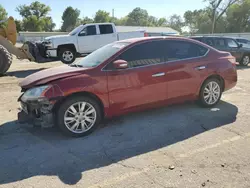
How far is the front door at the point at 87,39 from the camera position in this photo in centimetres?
1388

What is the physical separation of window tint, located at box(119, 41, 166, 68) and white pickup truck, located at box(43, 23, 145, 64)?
29.8 feet

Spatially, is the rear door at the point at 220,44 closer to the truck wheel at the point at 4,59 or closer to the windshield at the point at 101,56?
the windshield at the point at 101,56

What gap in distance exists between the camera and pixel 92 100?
173 inches

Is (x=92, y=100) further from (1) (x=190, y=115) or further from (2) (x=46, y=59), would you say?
(2) (x=46, y=59)

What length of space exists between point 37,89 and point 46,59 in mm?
9101

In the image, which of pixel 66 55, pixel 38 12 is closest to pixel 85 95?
pixel 66 55

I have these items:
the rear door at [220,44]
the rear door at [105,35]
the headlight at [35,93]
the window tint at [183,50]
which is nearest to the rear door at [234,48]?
the rear door at [220,44]

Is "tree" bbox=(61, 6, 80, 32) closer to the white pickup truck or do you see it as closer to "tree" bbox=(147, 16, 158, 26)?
"tree" bbox=(147, 16, 158, 26)

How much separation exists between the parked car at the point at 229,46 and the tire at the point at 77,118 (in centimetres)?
1005

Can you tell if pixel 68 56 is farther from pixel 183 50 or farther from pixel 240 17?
pixel 240 17

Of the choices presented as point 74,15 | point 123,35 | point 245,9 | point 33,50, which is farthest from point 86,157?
point 74,15

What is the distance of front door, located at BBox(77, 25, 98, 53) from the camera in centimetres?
1388

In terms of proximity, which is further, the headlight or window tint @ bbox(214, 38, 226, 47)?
window tint @ bbox(214, 38, 226, 47)

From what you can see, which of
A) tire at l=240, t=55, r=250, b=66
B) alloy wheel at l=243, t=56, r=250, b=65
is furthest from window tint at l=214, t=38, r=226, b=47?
alloy wheel at l=243, t=56, r=250, b=65
